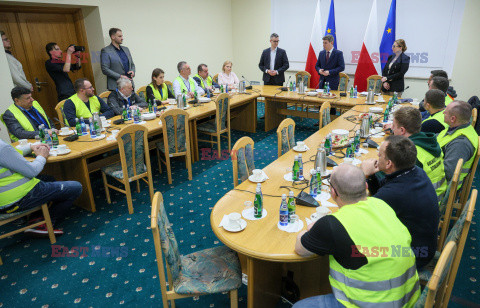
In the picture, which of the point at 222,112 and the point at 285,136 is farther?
the point at 222,112

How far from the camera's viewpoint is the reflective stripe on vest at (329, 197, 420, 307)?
1372 millimetres

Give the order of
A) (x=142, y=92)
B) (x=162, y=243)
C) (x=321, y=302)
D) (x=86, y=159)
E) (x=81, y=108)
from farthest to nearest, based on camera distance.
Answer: (x=142, y=92) < (x=81, y=108) < (x=86, y=159) < (x=162, y=243) < (x=321, y=302)

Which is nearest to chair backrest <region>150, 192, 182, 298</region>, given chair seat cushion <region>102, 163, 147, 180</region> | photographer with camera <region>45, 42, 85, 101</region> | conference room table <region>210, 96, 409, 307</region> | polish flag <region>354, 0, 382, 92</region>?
conference room table <region>210, 96, 409, 307</region>

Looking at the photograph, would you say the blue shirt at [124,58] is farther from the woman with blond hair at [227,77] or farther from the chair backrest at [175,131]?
the chair backrest at [175,131]

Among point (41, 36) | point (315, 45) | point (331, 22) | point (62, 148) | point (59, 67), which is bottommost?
point (62, 148)

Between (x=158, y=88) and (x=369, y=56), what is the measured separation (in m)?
4.52

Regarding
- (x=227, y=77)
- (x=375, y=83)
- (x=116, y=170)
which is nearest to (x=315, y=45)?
(x=375, y=83)

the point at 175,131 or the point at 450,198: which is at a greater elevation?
the point at 175,131

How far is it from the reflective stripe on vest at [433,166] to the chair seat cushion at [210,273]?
1511mm

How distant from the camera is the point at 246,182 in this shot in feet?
8.42

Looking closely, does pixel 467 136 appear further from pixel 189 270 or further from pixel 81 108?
pixel 81 108

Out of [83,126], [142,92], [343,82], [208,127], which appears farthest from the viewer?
[343,82]

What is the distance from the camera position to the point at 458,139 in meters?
2.68

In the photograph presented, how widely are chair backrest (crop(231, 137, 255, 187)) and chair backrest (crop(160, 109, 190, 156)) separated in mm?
1380
